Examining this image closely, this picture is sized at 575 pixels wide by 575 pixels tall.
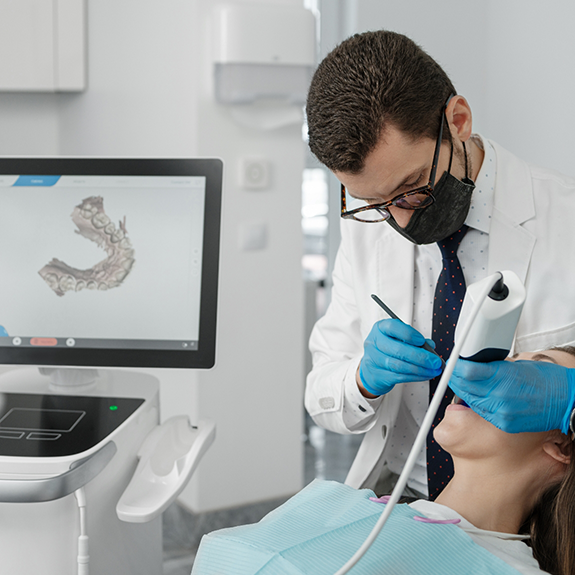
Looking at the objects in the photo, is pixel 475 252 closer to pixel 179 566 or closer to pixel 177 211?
pixel 177 211

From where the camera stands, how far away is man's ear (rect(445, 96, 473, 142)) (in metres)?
1.11

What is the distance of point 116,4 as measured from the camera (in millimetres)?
2305

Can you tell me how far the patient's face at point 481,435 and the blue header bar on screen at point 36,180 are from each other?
0.84 metres

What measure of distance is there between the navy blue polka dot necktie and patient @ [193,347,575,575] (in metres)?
0.05

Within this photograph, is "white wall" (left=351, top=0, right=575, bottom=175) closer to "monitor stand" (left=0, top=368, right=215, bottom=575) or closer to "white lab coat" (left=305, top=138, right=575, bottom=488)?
"white lab coat" (left=305, top=138, right=575, bottom=488)

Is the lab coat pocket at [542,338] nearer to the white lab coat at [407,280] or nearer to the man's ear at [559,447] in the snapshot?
the white lab coat at [407,280]

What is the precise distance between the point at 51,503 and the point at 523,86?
1.68m

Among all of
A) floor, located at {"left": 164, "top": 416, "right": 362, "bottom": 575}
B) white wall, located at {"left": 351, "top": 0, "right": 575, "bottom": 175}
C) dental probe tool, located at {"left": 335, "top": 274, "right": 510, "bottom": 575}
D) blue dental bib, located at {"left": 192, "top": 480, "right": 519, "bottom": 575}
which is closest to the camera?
dental probe tool, located at {"left": 335, "top": 274, "right": 510, "bottom": 575}

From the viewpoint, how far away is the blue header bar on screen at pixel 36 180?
1214 mm

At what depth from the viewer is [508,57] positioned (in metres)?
2.03

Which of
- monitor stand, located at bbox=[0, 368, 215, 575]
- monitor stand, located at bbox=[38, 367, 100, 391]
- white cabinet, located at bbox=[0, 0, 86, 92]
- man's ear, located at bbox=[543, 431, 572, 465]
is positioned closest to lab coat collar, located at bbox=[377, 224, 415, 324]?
man's ear, located at bbox=[543, 431, 572, 465]

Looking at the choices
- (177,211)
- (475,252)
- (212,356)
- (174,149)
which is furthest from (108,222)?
(174,149)

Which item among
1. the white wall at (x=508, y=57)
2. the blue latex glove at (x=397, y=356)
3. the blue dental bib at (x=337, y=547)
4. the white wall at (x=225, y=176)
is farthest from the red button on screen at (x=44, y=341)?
the white wall at (x=508, y=57)

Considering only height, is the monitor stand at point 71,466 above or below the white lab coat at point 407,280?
below
